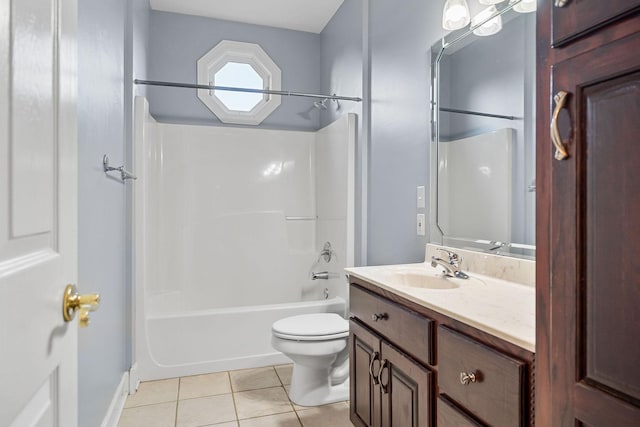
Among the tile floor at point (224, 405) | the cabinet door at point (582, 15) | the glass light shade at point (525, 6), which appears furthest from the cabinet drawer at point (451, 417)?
the glass light shade at point (525, 6)

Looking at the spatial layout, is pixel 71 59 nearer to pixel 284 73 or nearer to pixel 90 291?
pixel 90 291

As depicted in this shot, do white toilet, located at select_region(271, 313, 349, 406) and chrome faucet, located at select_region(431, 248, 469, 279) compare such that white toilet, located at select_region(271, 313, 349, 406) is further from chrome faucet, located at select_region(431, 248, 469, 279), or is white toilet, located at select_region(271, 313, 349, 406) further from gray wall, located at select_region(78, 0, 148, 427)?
gray wall, located at select_region(78, 0, 148, 427)

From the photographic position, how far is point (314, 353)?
1.92 m

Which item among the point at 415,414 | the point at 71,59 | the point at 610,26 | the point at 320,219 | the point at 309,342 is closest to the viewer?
the point at 610,26

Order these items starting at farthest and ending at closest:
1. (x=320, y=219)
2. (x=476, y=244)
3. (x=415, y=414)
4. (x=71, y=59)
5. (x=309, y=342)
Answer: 1. (x=320, y=219)
2. (x=309, y=342)
3. (x=476, y=244)
4. (x=415, y=414)
5. (x=71, y=59)

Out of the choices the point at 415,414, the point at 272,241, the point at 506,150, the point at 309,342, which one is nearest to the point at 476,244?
the point at 506,150

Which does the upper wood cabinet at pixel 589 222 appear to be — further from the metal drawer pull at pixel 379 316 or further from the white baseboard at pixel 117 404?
the white baseboard at pixel 117 404

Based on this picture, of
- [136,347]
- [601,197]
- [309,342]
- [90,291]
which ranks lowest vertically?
[136,347]

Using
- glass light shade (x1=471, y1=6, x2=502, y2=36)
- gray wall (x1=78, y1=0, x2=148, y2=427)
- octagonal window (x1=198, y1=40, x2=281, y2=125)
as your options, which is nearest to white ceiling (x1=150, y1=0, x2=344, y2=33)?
octagonal window (x1=198, y1=40, x2=281, y2=125)

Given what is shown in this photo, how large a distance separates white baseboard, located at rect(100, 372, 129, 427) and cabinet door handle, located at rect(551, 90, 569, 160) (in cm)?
199

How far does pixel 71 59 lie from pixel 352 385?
1.59 metres

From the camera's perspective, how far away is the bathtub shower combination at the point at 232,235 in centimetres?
237

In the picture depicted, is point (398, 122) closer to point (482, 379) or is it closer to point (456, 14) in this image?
point (456, 14)

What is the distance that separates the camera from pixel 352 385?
5.52 ft
